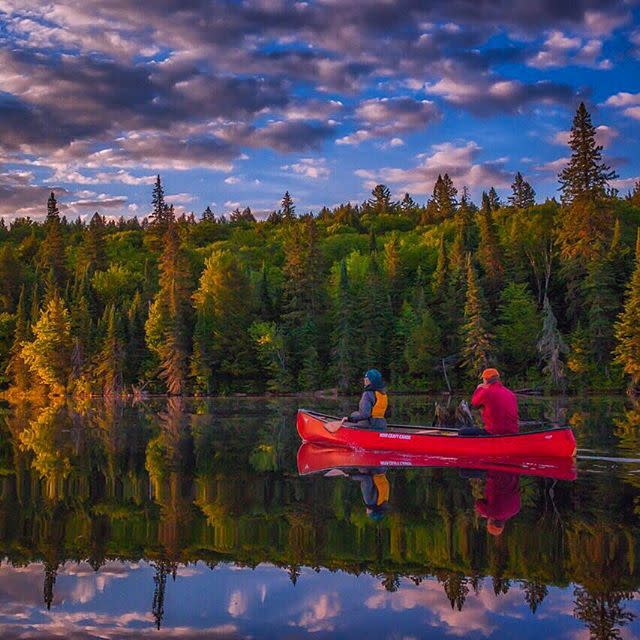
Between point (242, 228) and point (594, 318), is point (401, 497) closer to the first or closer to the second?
point (594, 318)

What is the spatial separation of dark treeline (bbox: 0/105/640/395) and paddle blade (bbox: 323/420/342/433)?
44381mm

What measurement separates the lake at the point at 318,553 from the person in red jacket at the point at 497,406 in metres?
1.92

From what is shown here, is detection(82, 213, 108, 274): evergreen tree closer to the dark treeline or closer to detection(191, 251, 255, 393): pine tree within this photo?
the dark treeline

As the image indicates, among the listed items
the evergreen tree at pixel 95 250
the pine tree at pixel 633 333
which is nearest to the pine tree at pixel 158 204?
the evergreen tree at pixel 95 250

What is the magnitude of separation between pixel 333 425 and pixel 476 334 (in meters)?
48.5

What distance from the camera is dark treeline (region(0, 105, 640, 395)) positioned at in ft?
233

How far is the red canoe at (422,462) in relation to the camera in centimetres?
1864

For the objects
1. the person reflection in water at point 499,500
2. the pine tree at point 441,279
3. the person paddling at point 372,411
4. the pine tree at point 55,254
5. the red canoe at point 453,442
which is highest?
the pine tree at point 55,254

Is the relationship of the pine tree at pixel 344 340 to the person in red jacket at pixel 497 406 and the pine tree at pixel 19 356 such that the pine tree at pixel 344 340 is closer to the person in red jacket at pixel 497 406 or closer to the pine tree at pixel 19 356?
the pine tree at pixel 19 356

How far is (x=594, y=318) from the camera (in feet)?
231

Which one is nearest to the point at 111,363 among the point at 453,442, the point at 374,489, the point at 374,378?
the point at 374,378

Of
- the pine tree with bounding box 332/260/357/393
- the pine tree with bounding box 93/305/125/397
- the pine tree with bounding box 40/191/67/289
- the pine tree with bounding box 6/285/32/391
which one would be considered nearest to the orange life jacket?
the pine tree with bounding box 332/260/357/393

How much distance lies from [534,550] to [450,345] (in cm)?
6797

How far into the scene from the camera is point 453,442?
20.7 meters
